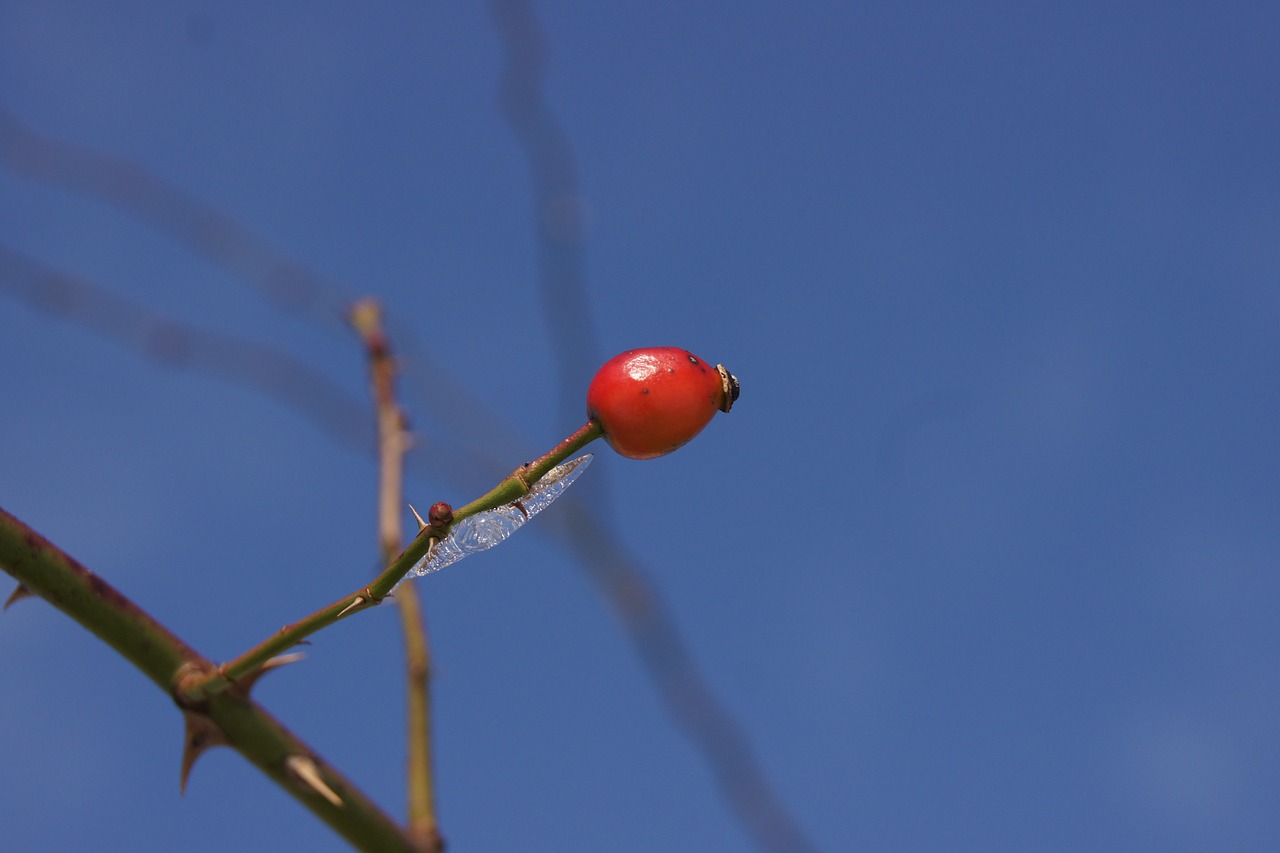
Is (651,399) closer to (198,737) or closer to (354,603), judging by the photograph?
(354,603)

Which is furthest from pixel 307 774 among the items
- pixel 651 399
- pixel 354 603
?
pixel 651 399

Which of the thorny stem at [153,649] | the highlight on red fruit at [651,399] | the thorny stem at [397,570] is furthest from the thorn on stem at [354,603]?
the highlight on red fruit at [651,399]

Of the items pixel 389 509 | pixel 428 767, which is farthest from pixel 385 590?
A: pixel 389 509

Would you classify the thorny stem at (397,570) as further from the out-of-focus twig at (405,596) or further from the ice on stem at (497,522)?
the out-of-focus twig at (405,596)

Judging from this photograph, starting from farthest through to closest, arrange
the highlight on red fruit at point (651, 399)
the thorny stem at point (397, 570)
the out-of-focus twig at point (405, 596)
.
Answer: the out-of-focus twig at point (405, 596) → the highlight on red fruit at point (651, 399) → the thorny stem at point (397, 570)

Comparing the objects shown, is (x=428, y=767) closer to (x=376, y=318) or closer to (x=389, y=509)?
(x=389, y=509)

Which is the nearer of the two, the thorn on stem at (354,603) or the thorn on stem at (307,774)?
the thorn on stem at (354,603)
